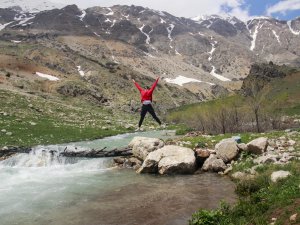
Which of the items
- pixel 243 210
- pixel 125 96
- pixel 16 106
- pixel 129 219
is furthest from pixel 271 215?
pixel 125 96

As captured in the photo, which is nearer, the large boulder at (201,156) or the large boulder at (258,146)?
the large boulder at (258,146)

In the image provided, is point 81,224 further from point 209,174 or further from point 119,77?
point 119,77

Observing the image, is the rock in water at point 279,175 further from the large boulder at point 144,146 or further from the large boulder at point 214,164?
the large boulder at point 144,146

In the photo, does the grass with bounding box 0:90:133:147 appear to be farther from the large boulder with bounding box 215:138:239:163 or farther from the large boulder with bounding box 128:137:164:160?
the large boulder with bounding box 215:138:239:163

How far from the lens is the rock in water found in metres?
19.9

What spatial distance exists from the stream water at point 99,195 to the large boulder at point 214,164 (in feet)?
2.93

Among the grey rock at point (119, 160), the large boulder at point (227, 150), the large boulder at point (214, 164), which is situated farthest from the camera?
the grey rock at point (119, 160)

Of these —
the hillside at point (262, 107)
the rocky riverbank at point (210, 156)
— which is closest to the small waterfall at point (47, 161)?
the rocky riverbank at point (210, 156)

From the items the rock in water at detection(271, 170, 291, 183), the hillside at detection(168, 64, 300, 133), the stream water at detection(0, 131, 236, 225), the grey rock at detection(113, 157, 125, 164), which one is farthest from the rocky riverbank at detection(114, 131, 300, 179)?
the hillside at detection(168, 64, 300, 133)

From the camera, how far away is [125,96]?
154 metres

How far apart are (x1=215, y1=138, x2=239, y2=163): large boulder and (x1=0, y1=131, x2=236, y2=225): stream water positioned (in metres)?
2.23

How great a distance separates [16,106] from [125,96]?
92732 millimetres

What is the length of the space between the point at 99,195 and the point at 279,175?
983 centimetres

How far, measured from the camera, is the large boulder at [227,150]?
28.5 meters
